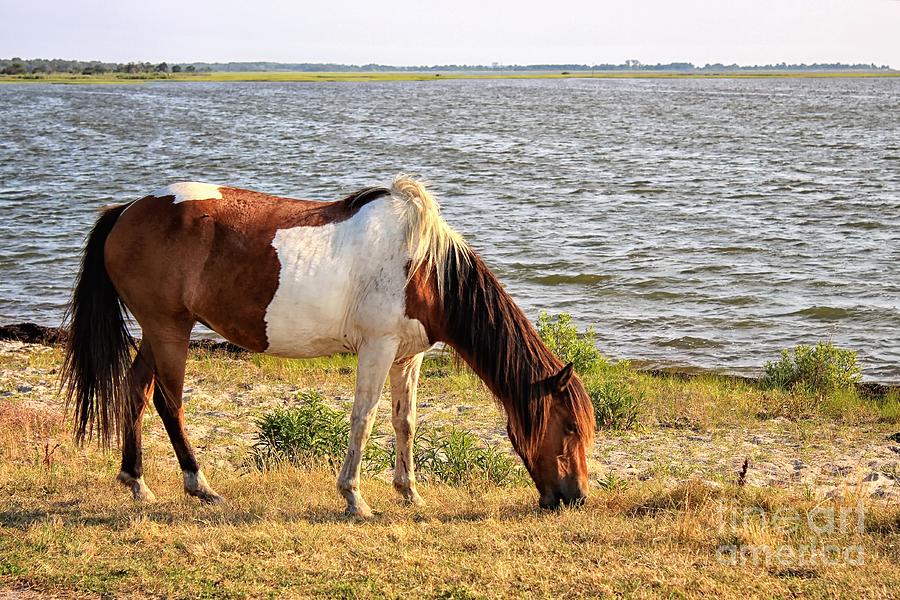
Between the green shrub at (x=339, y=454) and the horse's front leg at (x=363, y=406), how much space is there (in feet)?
4.20

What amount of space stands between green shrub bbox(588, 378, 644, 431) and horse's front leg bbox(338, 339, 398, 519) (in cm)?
390

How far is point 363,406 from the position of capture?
5938 mm

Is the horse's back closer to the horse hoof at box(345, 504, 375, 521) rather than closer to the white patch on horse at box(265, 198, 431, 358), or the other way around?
the white patch on horse at box(265, 198, 431, 358)

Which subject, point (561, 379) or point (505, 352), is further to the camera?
point (505, 352)

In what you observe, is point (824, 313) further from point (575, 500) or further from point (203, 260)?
point (203, 260)

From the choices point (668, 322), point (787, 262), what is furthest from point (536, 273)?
point (787, 262)

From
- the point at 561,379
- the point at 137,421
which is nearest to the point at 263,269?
the point at 137,421

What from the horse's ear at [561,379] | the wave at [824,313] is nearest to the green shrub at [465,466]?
the horse's ear at [561,379]

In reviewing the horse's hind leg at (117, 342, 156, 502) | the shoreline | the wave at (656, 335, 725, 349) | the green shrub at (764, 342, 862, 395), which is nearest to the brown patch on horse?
the horse's hind leg at (117, 342, 156, 502)

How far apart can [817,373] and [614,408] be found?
10.4ft

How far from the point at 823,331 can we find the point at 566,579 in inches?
446

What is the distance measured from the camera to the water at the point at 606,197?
15.6 m

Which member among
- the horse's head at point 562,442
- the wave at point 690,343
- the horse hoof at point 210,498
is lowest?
the wave at point 690,343

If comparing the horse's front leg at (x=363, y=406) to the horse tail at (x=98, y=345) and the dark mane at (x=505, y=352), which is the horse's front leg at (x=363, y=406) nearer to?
the dark mane at (x=505, y=352)
